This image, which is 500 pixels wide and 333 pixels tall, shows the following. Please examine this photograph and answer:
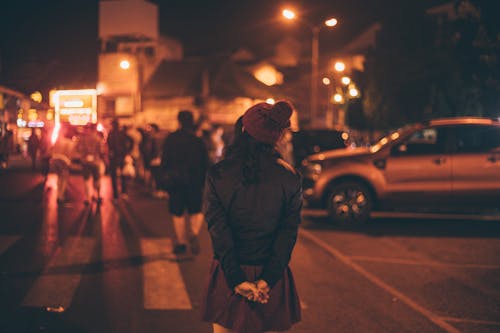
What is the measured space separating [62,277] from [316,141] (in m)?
11.2

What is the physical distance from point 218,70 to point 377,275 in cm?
3601

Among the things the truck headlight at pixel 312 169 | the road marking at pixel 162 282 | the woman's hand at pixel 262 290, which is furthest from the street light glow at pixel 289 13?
the woman's hand at pixel 262 290

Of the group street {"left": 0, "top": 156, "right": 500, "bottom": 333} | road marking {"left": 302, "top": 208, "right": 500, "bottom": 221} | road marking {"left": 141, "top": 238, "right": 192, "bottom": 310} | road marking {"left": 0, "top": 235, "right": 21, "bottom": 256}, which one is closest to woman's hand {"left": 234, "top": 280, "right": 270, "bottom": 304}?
street {"left": 0, "top": 156, "right": 500, "bottom": 333}

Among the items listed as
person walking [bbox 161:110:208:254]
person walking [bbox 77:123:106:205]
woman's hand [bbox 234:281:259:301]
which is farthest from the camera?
person walking [bbox 77:123:106:205]

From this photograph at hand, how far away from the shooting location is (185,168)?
8.13 meters

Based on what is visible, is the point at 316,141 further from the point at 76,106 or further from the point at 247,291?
the point at 247,291

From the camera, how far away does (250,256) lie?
345 cm

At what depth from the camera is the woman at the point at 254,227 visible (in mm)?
3367

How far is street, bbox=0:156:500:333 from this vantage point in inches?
222

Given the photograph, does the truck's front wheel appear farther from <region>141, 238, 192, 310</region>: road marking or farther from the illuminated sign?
the illuminated sign

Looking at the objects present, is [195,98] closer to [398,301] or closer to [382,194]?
[382,194]

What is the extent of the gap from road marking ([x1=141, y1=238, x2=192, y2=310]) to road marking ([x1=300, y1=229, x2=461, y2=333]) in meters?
2.25

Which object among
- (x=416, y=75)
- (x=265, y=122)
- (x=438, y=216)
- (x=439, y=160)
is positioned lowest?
(x=438, y=216)

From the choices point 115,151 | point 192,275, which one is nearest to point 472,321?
point 192,275
